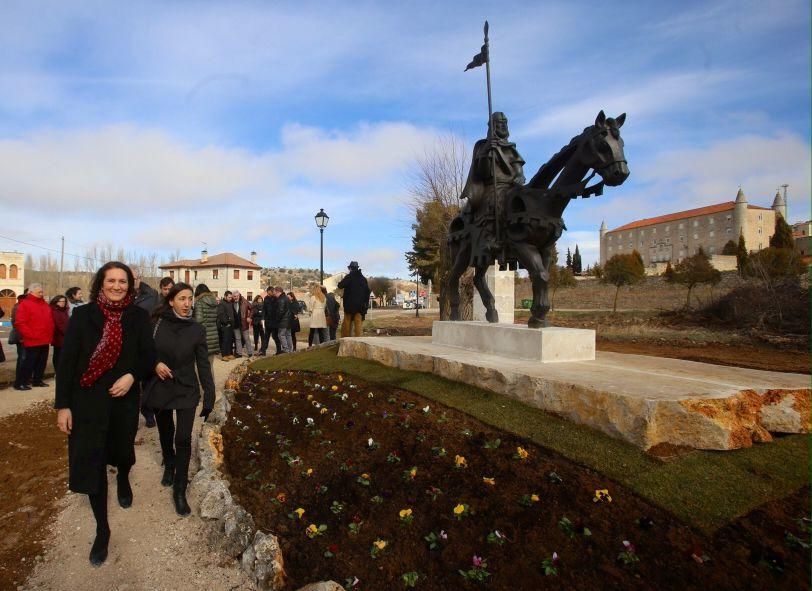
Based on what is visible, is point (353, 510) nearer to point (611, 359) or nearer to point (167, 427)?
point (167, 427)

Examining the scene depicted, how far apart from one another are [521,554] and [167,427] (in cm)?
339

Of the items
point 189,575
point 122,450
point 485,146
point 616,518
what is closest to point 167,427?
point 122,450

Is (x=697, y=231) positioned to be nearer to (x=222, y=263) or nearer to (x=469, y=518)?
(x=222, y=263)

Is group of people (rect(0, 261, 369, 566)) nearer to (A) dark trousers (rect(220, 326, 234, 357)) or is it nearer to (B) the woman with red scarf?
(B) the woman with red scarf

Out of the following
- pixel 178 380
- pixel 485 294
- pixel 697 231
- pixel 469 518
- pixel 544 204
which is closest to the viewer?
pixel 469 518

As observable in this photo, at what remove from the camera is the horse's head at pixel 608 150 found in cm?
523

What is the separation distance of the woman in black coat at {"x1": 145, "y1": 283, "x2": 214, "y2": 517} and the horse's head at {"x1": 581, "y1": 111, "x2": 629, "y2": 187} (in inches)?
183

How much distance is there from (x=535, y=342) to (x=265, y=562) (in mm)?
4108

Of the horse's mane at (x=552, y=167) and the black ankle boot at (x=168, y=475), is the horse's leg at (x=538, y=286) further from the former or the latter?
the black ankle boot at (x=168, y=475)

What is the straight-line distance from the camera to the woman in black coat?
13.5 feet

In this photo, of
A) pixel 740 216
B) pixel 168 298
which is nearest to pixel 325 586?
pixel 168 298

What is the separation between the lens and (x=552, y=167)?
632 centimetres

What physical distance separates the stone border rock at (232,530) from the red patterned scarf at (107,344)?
1.46m

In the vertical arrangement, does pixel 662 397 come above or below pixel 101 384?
below
